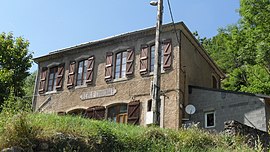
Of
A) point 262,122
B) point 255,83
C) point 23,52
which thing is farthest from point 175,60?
point 23,52

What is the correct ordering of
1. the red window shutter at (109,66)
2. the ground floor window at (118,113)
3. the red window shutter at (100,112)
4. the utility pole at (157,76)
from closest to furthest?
1. the utility pole at (157,76)
2. the ground floor window at (118,113)
3. the red window shutter at (100,112)
4. the red window shutter at (109,66)

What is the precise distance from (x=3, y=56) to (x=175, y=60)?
50.6 feet

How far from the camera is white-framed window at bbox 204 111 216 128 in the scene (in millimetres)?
18950

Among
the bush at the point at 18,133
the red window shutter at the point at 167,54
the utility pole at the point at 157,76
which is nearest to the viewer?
the bush at the point at 18,133

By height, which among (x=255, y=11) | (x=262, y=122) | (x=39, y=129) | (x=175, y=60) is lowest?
(x=39, y=129)

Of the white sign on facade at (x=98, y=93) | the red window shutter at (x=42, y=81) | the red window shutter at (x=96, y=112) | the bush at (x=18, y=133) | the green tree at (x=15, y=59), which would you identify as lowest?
the bush at (x=18, y=133)

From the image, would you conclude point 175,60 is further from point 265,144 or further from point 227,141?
point 227,141

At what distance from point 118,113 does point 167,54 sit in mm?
4098

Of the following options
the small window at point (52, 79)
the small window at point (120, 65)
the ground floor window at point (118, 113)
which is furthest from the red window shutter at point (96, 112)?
the small window at point (52, 79)

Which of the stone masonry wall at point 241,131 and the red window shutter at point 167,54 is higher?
the red window shutter at point 167,54

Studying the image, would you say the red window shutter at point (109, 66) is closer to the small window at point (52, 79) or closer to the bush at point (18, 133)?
the small window at point (52, 79)

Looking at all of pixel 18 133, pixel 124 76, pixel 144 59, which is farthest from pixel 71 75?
pixel 18 133

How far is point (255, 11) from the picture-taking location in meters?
25.0

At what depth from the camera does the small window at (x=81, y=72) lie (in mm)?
22820
